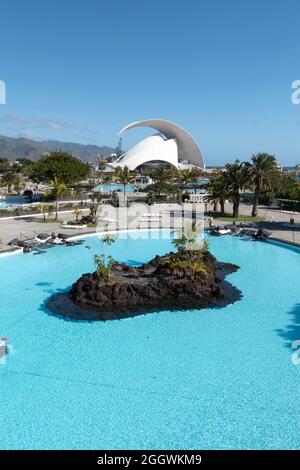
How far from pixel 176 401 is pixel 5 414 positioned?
130 inches

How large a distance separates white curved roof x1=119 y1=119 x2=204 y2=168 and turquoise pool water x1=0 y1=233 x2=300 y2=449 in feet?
245

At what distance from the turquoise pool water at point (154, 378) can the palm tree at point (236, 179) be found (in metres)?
15.6

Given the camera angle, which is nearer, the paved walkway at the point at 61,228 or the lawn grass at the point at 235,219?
the paved walkway at the point at 61,228

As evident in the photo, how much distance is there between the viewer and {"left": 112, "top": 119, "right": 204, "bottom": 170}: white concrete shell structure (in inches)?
3137

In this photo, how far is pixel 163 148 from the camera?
81.3m

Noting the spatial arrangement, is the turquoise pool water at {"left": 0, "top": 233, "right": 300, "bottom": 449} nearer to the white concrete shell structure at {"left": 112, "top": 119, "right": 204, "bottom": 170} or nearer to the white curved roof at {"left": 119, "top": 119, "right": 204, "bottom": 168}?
the white concrete shell structure at {"left": 112, "top": 119, "right": 204, "bottom": 170}

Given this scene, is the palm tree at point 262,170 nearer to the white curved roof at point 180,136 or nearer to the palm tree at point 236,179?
the palm tree at point 236,179

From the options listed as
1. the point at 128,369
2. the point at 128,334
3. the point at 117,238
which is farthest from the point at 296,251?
the point at 128,369

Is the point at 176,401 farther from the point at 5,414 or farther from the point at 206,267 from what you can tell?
the point at 206,267

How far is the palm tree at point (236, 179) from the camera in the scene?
1110 inches

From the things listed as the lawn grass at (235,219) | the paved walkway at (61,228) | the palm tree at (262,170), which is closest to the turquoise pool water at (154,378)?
the paved walkway at (61,228)

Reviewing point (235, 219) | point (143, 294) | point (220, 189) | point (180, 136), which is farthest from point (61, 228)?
→ point (180, 136)

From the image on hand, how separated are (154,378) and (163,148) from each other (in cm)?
7622

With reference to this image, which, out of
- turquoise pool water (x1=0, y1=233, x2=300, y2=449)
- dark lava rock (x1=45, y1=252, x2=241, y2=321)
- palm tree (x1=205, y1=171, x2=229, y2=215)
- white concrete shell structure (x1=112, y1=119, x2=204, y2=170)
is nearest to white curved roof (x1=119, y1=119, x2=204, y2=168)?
white concrete shell structure (x1=112, y1=119, x2=204, y2=170)
